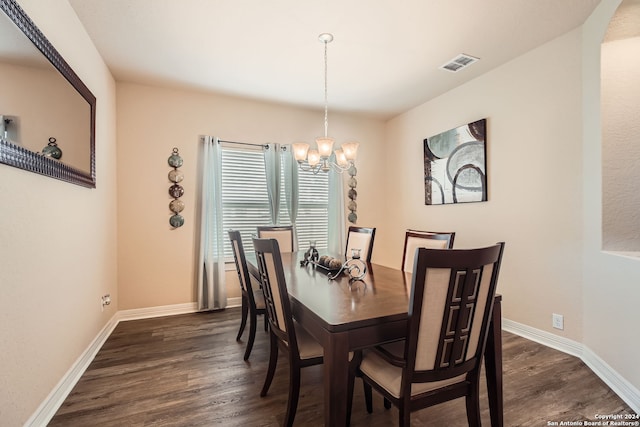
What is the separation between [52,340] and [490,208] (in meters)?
3.79

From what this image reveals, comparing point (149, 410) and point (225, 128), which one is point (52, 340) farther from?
point (225, 128)

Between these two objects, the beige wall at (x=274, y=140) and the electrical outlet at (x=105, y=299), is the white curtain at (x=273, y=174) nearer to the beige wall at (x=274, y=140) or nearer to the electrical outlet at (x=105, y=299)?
the beige wall at (x=274, y=140)

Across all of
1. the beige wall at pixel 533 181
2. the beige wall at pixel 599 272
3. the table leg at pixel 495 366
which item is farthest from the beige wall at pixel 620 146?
the table leg at pixel 495 366

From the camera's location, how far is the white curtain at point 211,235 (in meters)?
3.57

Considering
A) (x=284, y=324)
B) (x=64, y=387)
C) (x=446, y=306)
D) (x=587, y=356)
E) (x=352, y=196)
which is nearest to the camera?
(x=446, y=306)

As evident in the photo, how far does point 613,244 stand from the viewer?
219 centimetres

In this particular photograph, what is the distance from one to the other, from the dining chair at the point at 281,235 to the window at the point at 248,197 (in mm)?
514

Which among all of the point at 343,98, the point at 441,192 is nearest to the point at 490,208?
the point at 441,192

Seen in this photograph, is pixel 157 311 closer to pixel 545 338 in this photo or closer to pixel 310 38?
pixel 310 38

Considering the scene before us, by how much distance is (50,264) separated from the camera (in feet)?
5.82

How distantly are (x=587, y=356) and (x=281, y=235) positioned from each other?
2.96 metres

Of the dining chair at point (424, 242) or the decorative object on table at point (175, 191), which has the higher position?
the decorative object on table at point (175, 191)

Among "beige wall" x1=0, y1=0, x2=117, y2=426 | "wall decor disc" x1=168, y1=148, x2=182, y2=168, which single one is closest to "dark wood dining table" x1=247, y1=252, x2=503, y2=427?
"beige wall" x1=0, y1=0, x2=117, y2=426

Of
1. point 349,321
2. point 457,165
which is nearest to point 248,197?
point 457,165
